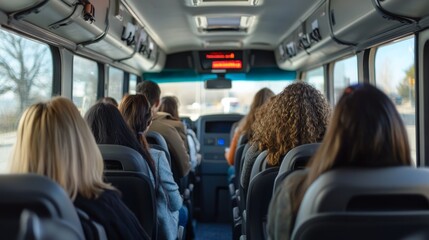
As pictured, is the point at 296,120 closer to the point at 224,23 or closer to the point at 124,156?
the point at 124,156

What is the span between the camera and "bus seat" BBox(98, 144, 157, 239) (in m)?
2.40

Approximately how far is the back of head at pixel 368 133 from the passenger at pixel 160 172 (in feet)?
5.30

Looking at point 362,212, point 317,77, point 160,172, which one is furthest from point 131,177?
point 317,77

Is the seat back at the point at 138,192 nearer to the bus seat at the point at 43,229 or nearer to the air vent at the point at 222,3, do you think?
the bus seat at the point at 43,229

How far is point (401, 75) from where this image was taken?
3.73 meters

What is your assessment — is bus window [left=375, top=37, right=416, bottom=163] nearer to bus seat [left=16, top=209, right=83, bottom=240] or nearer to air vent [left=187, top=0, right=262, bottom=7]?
air vent [left=187, top=0, right=262, bottom=7]

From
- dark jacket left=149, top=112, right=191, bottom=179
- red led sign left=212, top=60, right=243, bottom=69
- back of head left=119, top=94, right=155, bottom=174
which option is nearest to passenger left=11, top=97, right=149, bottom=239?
back of head left=119, top=94, right=155, bottom=174

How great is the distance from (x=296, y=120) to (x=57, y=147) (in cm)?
139

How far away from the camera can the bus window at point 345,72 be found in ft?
16.2

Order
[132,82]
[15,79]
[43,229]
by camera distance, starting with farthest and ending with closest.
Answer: [132,82], [15,79], [43,229]

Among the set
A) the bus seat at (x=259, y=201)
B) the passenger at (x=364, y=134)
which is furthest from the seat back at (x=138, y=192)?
the passenger at (x=364, y=134)

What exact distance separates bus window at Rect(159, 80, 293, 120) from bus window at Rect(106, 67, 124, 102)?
1.92m

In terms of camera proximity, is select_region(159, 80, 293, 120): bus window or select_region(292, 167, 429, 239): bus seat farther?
select_region(159, 80, 293, 120): bus window

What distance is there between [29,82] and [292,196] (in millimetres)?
2551
